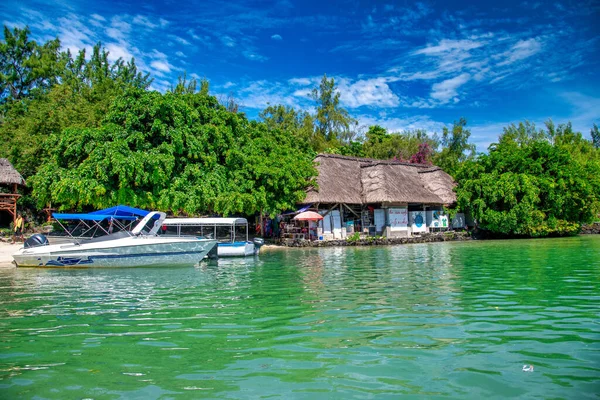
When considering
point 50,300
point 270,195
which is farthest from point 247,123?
point 50,300

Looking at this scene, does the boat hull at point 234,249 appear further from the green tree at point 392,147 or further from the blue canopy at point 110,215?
the green tree at point 392,147

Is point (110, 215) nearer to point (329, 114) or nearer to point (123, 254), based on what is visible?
point (123, 254)

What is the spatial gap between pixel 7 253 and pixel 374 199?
785 inches

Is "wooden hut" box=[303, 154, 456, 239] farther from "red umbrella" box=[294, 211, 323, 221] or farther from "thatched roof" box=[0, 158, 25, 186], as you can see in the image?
"thatched roof" box=[0, 158, 25, 186]

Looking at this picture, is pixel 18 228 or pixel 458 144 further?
pixel 458 144

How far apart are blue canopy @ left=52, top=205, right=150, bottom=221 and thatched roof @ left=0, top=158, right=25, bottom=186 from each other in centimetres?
1164

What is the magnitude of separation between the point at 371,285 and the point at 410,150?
3912 cm

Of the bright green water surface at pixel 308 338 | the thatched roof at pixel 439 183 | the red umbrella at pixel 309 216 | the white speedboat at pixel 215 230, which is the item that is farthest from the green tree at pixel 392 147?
the bright green water surface at pixel 308 338

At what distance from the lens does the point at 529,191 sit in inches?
1088

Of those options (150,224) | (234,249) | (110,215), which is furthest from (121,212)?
(234,249)

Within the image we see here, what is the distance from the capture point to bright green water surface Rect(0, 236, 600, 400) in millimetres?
4023

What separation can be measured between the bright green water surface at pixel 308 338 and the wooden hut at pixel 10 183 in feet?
54.7

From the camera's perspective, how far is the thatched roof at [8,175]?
24281 millimetres

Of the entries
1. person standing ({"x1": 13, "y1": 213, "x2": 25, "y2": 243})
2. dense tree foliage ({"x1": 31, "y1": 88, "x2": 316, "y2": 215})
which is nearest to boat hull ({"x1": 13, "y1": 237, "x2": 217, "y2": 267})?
dense tree foliage ({"x1": 31, "y1": 88, "x2": 316, "y2": 215})
